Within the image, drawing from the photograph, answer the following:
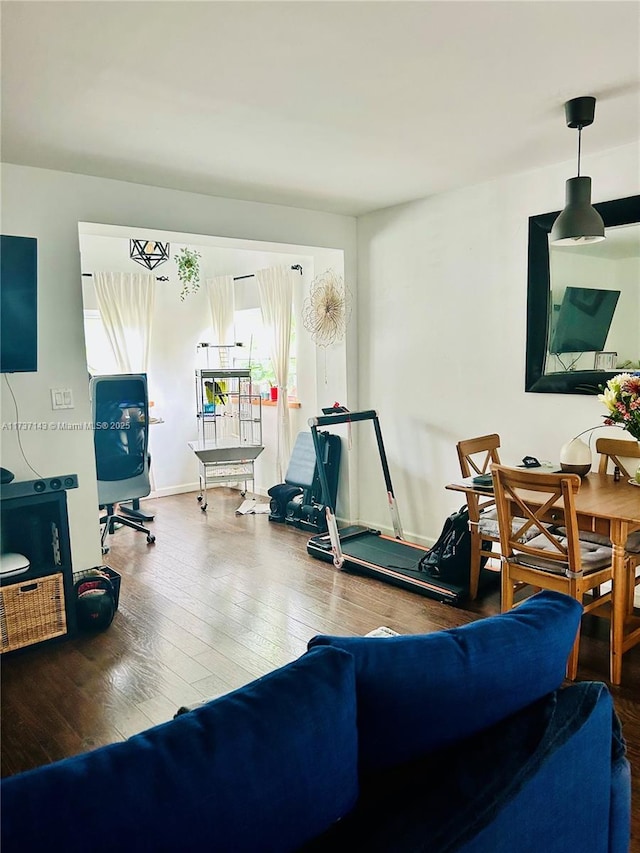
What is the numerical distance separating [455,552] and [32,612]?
2.35 m

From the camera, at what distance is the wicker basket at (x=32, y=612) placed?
2986mm

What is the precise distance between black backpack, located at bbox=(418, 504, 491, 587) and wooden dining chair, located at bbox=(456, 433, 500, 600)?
2.7 inches

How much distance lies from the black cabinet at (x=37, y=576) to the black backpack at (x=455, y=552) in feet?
6.94

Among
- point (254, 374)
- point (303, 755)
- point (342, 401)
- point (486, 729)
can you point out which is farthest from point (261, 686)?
point (254, 374)

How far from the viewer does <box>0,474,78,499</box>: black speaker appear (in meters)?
2.98

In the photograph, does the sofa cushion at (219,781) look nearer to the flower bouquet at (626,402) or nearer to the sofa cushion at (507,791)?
the sofa cushion at (507,791)

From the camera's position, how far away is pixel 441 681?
1.03 meters

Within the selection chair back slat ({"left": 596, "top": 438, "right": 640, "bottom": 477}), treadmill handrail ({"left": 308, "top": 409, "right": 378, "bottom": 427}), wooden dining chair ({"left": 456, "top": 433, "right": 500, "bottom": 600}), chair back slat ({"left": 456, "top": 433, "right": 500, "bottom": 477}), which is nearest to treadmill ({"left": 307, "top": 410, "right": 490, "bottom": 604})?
treadmill handrail ({"left": 308, "top": 409, "right": 378, "bottom": 427})

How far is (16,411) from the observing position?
327 centimetres

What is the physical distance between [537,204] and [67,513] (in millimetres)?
3257

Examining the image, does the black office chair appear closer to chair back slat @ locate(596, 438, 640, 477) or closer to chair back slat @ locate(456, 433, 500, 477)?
chair back slat @ locate(456, 433, 500, 477)

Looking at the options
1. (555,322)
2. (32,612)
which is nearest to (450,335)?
(555,322)

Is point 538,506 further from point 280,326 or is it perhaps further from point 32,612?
point 280,326

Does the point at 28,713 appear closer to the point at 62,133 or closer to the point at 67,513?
the point at 67,513
